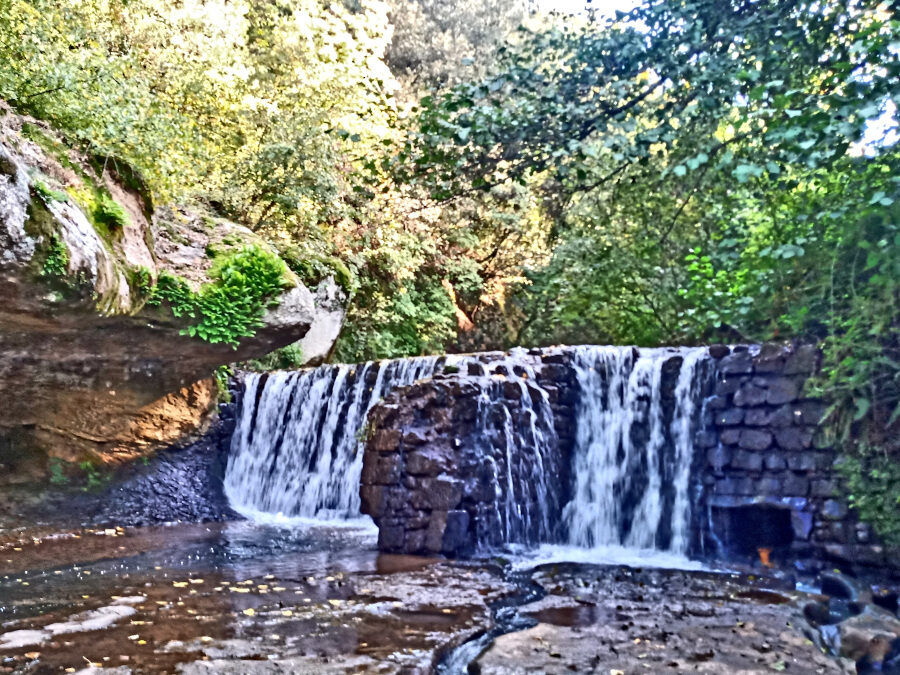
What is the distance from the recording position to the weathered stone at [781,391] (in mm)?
7949

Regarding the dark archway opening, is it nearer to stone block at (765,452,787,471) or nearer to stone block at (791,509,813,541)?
stone block at (791,509,813,541)

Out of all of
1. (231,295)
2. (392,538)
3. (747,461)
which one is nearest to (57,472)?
(231,295)

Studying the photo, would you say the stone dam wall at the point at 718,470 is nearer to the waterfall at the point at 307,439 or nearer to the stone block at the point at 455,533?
the stone block at the point at 455,533

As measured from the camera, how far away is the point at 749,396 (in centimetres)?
830

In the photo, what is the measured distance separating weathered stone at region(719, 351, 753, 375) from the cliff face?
520cm

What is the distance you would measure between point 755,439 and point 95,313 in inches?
275

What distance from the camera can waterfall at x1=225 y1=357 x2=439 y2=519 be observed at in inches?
442

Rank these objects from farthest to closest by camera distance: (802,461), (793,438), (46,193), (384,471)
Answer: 1. (384,471)
2. (793,438)
3. (802,461)
4. (46,193)

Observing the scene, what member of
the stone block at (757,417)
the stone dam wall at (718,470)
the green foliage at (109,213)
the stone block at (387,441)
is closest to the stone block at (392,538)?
the stone dam wall at (718,470)

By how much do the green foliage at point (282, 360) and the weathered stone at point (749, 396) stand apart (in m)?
9.11

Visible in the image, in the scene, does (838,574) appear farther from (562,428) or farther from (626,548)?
(562,428)

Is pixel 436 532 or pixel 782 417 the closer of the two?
pixel 436 532

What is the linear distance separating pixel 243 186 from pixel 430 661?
33.0 feet

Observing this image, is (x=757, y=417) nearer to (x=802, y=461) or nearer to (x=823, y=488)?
(x=802, y=461)
